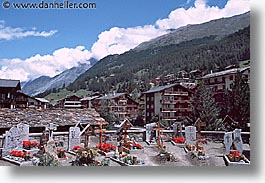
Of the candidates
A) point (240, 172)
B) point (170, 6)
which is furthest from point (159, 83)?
point (240, 172)

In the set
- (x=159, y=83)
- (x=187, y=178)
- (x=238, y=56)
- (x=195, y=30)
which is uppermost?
(x=195, y=30)

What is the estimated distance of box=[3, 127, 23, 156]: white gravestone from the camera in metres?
3.61

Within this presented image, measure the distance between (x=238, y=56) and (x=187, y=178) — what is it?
116 cm

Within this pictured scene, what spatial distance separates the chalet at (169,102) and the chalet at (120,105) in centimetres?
12

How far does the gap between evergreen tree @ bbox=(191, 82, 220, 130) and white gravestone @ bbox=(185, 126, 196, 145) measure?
0.09 m

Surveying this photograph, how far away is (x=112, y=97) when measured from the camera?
3805 mm

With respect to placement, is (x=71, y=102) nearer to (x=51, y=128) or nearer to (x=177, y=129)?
(x=51, y=128)

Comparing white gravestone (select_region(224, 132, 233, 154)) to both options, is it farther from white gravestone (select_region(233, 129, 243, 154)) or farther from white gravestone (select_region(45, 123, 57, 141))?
white gravestone (select_region(45, 123, 57, 141))

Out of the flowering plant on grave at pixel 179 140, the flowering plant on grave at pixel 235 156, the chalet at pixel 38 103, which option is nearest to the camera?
the flowering plant on grave at pixel 235 156

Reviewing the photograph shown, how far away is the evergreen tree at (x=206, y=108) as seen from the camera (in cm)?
369

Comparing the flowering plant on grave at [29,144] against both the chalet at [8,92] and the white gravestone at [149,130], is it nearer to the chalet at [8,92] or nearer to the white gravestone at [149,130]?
the chalet at [8,92]

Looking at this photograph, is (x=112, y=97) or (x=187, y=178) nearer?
(x=187, y=178)

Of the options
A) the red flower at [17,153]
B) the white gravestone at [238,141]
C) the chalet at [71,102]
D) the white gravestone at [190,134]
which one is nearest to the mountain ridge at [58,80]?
the chalet at [71,102]

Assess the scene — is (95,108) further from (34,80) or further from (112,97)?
(34,80)
